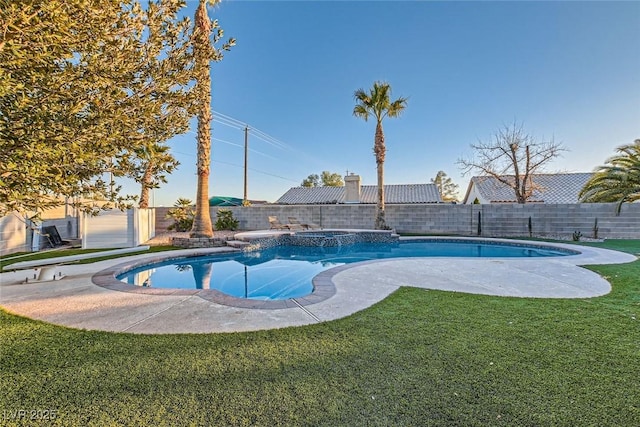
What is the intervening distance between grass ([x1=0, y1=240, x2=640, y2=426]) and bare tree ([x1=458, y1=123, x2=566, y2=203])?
17.3 metres

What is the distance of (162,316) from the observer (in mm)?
4012

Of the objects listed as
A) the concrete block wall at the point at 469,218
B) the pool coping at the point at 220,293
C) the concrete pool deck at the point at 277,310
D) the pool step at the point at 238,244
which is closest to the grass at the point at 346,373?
the concrete pool deck at the point at 277,310

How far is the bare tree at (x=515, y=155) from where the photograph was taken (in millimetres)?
18144

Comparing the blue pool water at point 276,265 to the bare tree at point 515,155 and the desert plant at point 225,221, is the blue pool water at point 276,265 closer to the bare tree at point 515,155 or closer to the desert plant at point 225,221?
the desert plant at point 225,221

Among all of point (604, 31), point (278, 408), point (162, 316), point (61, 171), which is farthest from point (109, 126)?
point (604, 31)

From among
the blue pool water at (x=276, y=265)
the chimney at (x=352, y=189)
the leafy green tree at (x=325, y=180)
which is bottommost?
the blue pool water at (x=276, y=265)

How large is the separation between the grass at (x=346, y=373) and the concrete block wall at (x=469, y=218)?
497 inches

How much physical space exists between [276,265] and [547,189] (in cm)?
2509

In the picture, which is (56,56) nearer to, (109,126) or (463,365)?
(109,126)

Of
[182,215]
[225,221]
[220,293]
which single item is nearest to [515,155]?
[225,221]

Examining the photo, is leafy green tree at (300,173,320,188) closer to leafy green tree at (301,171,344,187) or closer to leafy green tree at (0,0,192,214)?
leafy green tree at (301,171,344,187)

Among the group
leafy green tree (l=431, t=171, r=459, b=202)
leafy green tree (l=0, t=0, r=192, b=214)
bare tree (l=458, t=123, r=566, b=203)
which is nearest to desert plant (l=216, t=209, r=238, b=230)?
leafy green tree (l=0, t=0, r=192, b=214)

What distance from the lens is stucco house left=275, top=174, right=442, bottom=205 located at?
91.0 ft

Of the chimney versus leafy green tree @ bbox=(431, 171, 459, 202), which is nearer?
the chimney
